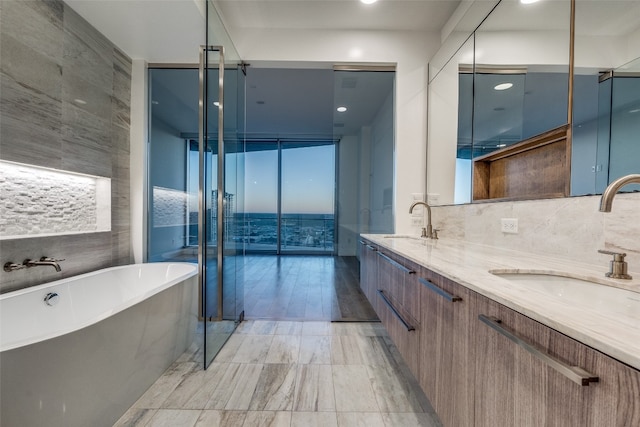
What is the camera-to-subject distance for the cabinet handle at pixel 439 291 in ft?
3.08

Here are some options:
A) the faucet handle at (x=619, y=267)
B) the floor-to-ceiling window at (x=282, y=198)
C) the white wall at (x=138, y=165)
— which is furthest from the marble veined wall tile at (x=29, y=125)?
the floor-to-ceiling window at (x=282, y=198)

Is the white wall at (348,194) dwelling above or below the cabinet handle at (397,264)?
above

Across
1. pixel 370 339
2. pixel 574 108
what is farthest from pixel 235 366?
pixel 574 108

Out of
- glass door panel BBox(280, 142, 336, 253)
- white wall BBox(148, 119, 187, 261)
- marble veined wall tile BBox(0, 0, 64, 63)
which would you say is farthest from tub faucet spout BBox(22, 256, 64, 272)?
glass door panel BBox(280, 142, 336, 253)

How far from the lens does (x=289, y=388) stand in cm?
171

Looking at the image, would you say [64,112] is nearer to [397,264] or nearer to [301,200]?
[397,264]

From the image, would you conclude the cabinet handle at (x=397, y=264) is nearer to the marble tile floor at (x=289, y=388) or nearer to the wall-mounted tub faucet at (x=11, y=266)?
the marble tile floor at (x=289, y=388)

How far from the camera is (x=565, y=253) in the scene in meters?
1.26

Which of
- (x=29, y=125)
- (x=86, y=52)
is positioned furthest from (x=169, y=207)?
(x=86, y=52)

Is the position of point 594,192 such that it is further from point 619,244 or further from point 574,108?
point 574,108

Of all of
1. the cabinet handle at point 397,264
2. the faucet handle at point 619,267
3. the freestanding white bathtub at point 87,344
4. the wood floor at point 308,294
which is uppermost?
the faucet handle at point 619,267

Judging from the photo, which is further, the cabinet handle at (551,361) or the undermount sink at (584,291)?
the undermount sink at (584,291)

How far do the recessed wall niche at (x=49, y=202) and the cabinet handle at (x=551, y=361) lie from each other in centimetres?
261

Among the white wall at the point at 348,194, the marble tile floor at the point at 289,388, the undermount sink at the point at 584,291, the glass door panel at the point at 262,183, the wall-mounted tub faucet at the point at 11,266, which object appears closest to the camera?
the undermount sink at the point at 584,291
